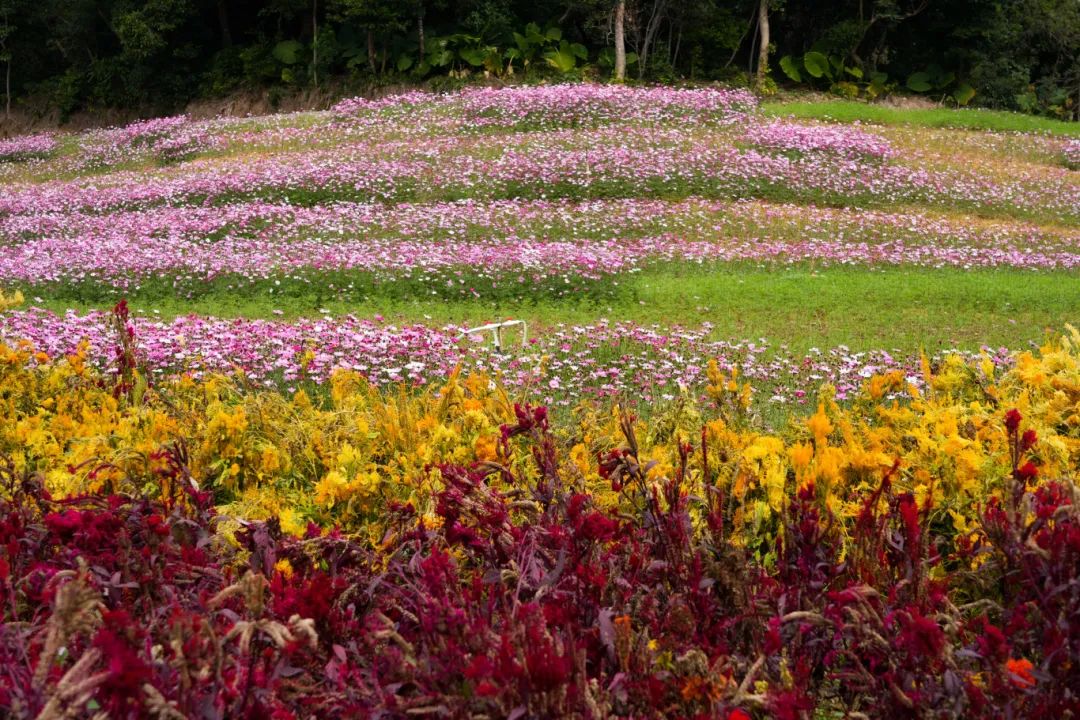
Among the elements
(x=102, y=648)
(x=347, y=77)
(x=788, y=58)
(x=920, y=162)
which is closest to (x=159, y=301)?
(x=102, y=648)

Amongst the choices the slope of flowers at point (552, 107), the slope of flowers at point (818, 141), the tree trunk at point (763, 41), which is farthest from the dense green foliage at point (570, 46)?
the slope of flowers at point (818, 141)

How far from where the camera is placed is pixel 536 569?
217 centimetres

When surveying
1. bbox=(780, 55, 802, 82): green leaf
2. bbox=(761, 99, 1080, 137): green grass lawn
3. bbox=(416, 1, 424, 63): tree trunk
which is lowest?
bbox=(761, 99, 1080, 137): green grass lawn

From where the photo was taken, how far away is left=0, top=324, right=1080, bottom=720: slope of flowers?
5.20 ft

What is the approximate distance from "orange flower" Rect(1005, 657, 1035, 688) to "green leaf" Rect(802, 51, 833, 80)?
100ft

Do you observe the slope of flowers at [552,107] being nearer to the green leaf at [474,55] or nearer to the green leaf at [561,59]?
the green leaf at [474,55]

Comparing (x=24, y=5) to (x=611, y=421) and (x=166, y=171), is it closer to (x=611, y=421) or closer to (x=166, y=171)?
(x=166, y=171)

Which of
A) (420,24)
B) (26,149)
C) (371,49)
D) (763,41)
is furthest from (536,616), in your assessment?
(371,49)

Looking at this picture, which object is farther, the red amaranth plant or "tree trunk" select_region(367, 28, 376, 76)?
"tree trunk" select_region(367, 28, 376, 76)

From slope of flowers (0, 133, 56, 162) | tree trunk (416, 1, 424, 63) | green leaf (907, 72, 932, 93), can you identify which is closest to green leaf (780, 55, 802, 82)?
green leaf (907, 72, 932, 93)

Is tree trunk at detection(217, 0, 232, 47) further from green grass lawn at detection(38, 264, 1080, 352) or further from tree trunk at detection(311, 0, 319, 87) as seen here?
green grass lawn at detection(38, 264, 1080, 352)

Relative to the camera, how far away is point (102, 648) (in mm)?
1338

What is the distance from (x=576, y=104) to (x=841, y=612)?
2117 centimetres

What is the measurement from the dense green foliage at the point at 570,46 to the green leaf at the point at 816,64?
0.15 ft
